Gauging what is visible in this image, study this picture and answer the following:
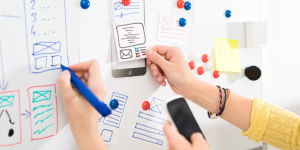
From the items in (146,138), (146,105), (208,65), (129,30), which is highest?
(129,30)

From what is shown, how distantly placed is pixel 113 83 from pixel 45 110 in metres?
0.18

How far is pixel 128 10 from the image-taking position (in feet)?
1.78

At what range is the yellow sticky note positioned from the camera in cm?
68

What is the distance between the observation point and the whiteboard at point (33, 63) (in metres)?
0.42

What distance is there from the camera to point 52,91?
470 mm

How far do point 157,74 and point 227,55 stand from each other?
285 mm

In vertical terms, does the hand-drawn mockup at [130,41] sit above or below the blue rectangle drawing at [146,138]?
above

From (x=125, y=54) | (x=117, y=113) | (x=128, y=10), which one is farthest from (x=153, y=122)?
(x=128, y=10)

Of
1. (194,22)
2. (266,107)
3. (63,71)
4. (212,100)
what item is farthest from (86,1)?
(266,107)

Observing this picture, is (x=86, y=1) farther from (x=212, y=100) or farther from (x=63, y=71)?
(x=212, y=100)

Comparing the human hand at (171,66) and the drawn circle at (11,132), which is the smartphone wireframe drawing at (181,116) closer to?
the human hand at (171,66)

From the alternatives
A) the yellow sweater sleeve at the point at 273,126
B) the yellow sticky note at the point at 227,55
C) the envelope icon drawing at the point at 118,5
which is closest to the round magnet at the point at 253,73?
the yellow sticky note at the point at 227,55

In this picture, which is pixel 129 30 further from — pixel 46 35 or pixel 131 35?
pixel 46 35

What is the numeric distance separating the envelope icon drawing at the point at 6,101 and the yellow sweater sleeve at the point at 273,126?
0.61 m
